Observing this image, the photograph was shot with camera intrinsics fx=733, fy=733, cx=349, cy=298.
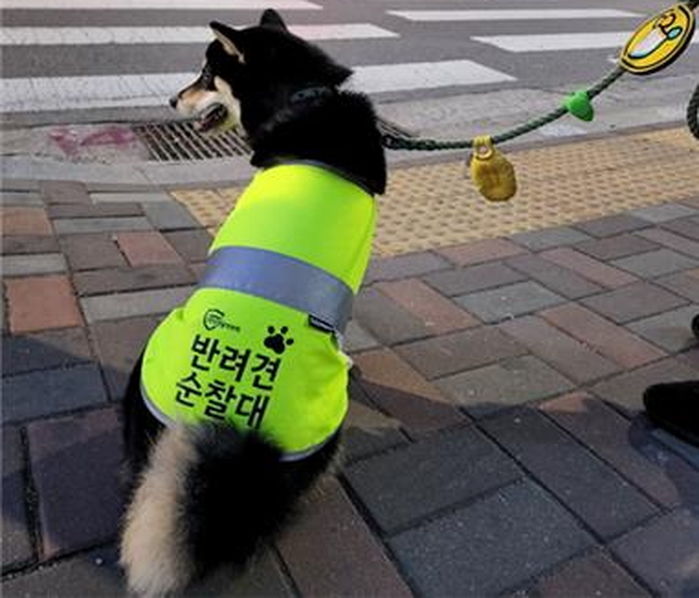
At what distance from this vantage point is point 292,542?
6.48ft

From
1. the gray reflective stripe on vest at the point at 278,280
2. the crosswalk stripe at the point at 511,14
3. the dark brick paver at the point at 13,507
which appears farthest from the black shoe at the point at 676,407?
the crosswalk stripe at the point at 511,14

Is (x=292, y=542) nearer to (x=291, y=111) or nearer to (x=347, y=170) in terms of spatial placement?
(x=347, y=170)

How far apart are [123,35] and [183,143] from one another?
2963mm

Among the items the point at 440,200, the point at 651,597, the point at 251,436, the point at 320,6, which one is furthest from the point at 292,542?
the point at 320,6

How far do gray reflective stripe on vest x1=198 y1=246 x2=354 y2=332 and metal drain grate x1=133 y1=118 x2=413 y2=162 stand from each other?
3.25 meters

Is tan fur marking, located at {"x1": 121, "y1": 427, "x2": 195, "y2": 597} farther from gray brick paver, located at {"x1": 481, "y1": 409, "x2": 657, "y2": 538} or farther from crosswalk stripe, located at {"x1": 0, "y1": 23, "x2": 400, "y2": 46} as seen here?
crosswalk stripe, located at {"x1": 0, "y1": 23, "x2": 400, "y2": 46}

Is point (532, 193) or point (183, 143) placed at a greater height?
point (532, 193)

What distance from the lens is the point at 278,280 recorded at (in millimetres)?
1781

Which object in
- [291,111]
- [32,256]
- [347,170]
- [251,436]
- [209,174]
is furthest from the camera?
[209,174]

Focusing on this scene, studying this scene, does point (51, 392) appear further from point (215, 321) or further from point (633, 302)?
point (633, 302)

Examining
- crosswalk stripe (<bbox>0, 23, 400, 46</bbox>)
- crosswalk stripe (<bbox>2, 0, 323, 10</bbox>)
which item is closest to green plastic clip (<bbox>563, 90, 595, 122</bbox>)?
crosswalk stripe (<bbox>0, 23, 400, 46</bbox>)

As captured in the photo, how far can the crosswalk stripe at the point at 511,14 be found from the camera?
31.5 ft

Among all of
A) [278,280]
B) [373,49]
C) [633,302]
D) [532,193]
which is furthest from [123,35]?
[278,280]

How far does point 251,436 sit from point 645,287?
2493mm
